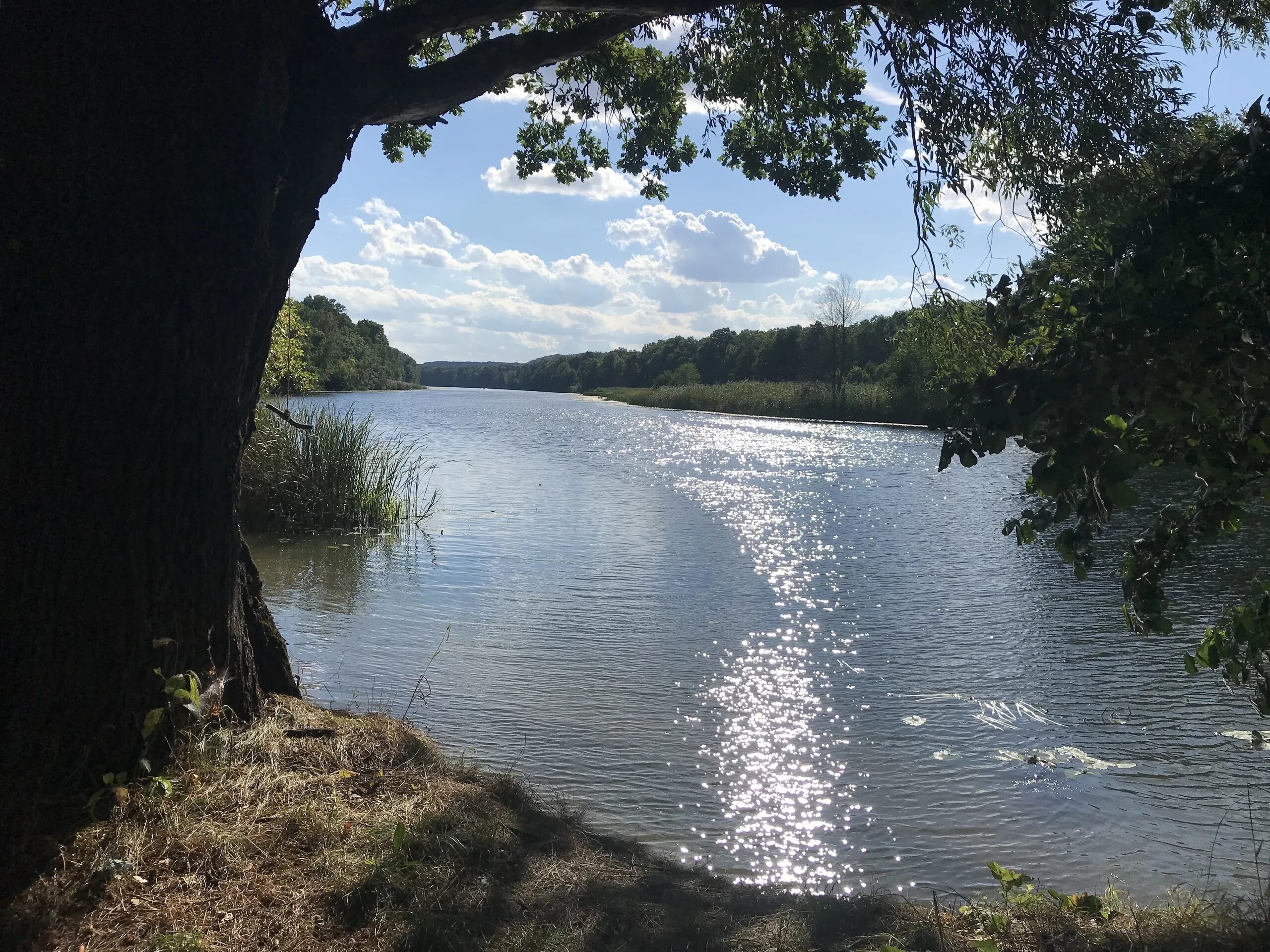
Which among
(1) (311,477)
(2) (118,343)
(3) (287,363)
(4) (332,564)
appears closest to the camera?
(2) (118,343)

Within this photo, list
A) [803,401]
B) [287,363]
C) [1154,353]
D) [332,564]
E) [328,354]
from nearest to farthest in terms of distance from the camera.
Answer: [1154,353] < [332,564] < [287,363] < [803,401] < [328,354]

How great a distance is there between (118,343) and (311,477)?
10.1 metres

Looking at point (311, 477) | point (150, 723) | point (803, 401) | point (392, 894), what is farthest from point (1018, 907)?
point (803, 401)

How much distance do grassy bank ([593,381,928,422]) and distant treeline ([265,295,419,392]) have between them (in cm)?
2268

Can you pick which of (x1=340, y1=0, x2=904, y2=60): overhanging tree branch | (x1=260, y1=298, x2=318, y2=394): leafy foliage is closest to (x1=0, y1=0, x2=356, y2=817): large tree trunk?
(x1=340, y1=0, x2=904, y2=60): overhanging tree branch

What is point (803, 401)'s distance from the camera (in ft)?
162

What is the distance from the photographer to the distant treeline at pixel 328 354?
564 inches

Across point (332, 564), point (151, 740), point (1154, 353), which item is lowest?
point (332, 564)

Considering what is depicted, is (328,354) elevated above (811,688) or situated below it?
above

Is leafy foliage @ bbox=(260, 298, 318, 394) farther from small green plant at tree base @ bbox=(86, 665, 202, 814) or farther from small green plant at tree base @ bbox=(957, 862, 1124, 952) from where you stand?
small green plant at tree base @ bbox=(957, 862, 1124, 952)

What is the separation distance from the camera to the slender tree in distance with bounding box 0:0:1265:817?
3.24 m

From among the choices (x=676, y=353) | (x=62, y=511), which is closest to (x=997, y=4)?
(x=62, y=511)

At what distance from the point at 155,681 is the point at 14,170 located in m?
1.86

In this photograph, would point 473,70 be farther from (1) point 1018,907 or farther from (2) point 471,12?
(1) point 1018,907
